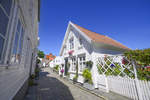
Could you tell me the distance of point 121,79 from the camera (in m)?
4.21

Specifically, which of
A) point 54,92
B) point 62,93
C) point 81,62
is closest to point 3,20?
point 62,93

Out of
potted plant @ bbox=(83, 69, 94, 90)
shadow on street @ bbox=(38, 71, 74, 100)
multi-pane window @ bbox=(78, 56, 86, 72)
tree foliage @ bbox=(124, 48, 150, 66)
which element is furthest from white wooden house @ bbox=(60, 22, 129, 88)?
tree foliage @ bbox=(124, 48, 150, 66)

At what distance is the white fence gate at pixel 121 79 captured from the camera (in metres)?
3.36

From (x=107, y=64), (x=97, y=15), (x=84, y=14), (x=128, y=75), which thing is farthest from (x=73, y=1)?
(x=128, y=75)

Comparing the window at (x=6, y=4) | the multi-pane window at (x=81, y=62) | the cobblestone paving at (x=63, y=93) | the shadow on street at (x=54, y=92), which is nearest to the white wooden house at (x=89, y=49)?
the multi-pane window at (x=81, y=62)

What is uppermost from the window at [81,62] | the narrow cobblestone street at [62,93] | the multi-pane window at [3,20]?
the multi-pane window at [3,20]

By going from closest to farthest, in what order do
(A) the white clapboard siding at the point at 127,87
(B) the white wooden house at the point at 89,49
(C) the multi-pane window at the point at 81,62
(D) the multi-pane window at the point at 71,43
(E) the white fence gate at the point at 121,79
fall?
(A) the white clapboard siding at the point at 127,87 < (E) the white fence gate at the point at 121,79 < (B) the white wooden house at the point at 89,49 < (C) the multi-pane window at the point at 81,62 < (D) the multi-pane window at the point at 71,43

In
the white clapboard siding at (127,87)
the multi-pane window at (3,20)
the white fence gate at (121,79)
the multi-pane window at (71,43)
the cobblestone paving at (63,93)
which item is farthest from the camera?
the multi-pane window at (71,43)

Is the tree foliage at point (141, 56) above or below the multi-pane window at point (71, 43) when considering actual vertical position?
below

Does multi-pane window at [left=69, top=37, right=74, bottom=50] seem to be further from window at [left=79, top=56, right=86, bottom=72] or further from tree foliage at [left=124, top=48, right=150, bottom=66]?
tree foliage at [left=124, top=48, right=150, bottom=66]

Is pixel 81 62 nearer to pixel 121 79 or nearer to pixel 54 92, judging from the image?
pixel 54 92

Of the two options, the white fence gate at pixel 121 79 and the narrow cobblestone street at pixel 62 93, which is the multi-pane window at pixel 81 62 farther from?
the narrow cobblestone street at pixel 62 93

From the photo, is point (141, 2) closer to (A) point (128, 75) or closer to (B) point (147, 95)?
(A) point (128, 75)

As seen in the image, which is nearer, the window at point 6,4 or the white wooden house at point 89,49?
the window at point 6,4
